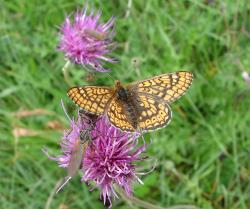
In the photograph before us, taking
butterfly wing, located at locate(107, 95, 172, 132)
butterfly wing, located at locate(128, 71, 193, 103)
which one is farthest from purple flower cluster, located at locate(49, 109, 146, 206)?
butterfly wing, located at locate(128, 71, 193, 103)

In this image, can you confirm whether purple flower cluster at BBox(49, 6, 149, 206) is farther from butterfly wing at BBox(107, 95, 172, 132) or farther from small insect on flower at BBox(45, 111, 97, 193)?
butterfly wing at BBox(107, 95, 172, 132)

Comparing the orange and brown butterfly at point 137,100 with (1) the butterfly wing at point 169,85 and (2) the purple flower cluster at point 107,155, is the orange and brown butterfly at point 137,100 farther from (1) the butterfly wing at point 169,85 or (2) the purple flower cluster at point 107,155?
(2) the purple flower cluster at point 107,155

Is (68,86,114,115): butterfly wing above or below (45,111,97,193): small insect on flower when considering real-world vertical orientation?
above

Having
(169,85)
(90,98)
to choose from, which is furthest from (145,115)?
(90,98)

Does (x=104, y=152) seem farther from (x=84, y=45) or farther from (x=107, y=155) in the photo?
(x=84, y=45)

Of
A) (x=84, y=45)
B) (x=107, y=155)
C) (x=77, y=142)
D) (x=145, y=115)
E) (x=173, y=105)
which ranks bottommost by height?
(x=173, y=105)

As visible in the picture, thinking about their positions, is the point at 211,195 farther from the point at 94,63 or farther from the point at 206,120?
the point at 94,63
